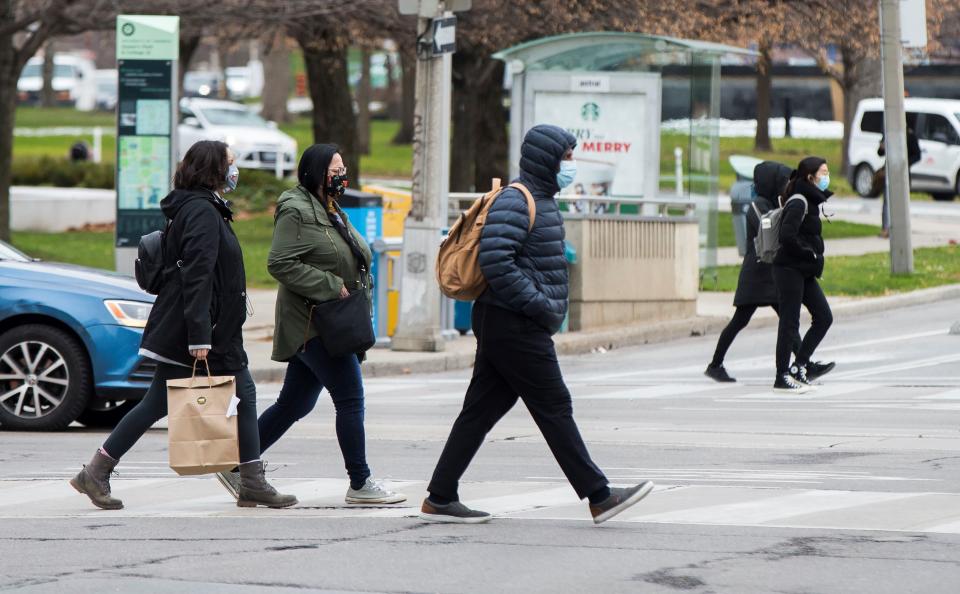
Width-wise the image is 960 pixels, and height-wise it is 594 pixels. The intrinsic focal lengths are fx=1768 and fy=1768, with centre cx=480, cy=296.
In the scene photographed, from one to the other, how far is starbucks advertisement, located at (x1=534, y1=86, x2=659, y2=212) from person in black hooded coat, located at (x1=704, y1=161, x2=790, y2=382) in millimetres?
6478

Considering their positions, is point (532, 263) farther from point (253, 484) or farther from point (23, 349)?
point (23, 349)

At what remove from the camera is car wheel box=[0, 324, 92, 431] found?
10711 millimetres

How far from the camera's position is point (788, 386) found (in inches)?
514

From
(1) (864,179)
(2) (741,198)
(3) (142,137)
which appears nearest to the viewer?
(3) (142,137)

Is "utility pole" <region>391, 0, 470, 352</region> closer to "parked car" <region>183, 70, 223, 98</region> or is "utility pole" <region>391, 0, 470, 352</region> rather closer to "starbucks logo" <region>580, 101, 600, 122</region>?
"starbucks logo" <region>580, 101, 600, 122</region>

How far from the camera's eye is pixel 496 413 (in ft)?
24.6

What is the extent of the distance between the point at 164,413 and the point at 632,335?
979cm

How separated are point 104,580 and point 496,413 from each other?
74.8 inches

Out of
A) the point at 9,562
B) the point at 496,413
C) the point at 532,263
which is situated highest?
the point at 532,263

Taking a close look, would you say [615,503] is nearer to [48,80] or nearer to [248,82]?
[48,80]

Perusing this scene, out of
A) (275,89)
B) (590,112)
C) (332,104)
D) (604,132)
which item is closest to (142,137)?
(590,112)

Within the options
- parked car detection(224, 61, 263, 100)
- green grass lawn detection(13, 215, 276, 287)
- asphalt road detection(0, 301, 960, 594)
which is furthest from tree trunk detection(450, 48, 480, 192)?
parked car detection(224, 61, 263, 100)

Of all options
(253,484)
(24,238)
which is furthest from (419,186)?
(24,238)

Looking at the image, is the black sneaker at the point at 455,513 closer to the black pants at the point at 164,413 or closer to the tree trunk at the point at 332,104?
the black pants at the point at 164,413
